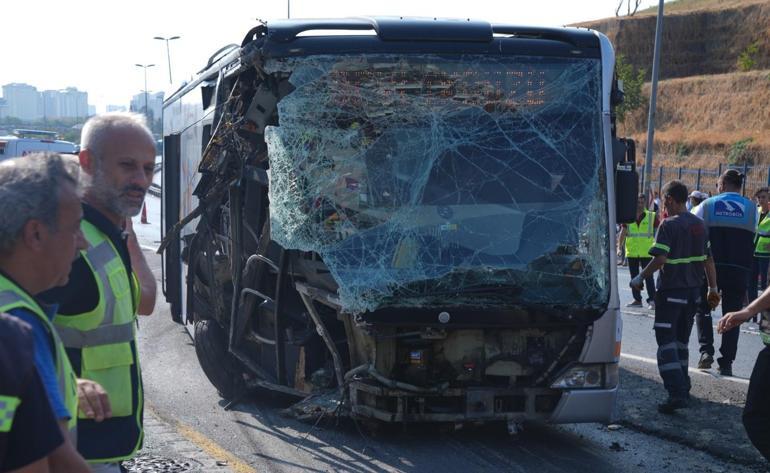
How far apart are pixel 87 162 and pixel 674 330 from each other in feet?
19.5

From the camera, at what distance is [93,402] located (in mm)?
2852

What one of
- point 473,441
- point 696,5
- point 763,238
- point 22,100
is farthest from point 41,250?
point 22,100

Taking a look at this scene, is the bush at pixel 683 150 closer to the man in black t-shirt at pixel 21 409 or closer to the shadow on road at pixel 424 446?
the shadow on road at pixel 424 446

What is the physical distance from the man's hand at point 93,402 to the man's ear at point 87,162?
1.06m

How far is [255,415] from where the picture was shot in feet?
25.0

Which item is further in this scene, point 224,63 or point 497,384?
point 224,63

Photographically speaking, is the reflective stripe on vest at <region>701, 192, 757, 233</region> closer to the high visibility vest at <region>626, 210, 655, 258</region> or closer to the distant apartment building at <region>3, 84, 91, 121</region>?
the high visibility vest at <region>626, 210, 655, 258</region>

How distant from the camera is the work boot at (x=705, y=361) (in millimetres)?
9711

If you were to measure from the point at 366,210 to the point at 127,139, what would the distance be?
2.87 m

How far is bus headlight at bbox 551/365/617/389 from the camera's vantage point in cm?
636

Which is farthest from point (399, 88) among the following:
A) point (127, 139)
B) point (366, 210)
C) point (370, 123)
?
point (127, 139)

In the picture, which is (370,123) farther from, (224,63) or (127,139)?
(127,139)

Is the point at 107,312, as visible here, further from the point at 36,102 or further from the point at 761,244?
the point at 36,102

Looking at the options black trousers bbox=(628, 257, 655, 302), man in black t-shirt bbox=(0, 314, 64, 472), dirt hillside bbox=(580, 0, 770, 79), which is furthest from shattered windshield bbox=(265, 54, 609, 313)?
dirt hillside bbox=(580, 0, 770, 79)
